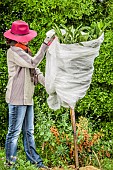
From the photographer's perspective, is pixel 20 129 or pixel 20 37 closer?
pixel 20 37

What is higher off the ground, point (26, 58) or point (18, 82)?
point (26, 58)

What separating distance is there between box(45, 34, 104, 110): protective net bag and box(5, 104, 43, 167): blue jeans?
458 mm

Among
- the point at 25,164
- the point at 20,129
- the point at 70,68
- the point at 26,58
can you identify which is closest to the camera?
the point at 70,68

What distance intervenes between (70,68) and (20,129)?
3.21 feet

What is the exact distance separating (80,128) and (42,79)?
46.4 inches

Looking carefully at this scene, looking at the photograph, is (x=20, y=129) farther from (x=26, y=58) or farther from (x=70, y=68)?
(x=70, y=68)

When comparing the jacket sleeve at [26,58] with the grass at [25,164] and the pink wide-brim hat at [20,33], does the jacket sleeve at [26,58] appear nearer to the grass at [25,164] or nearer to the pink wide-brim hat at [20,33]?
the pink wide-brim hat at [20,33]

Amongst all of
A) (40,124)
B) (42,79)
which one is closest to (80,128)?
(40,124)

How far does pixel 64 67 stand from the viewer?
5828 mm

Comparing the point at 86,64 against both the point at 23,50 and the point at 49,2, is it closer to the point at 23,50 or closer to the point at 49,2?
the point at 23,50

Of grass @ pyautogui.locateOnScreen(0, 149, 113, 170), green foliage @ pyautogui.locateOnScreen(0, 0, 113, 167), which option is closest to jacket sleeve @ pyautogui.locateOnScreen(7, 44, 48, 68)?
grass @ pyautogui.locateOnScreen(0, 149, 113, 170)

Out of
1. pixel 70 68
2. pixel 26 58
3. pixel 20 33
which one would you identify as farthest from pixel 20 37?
pixel 70 68

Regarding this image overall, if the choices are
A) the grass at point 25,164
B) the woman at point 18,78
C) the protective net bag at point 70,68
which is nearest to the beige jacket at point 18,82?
the woman at point 18,78

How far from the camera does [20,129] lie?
20.8 feet
